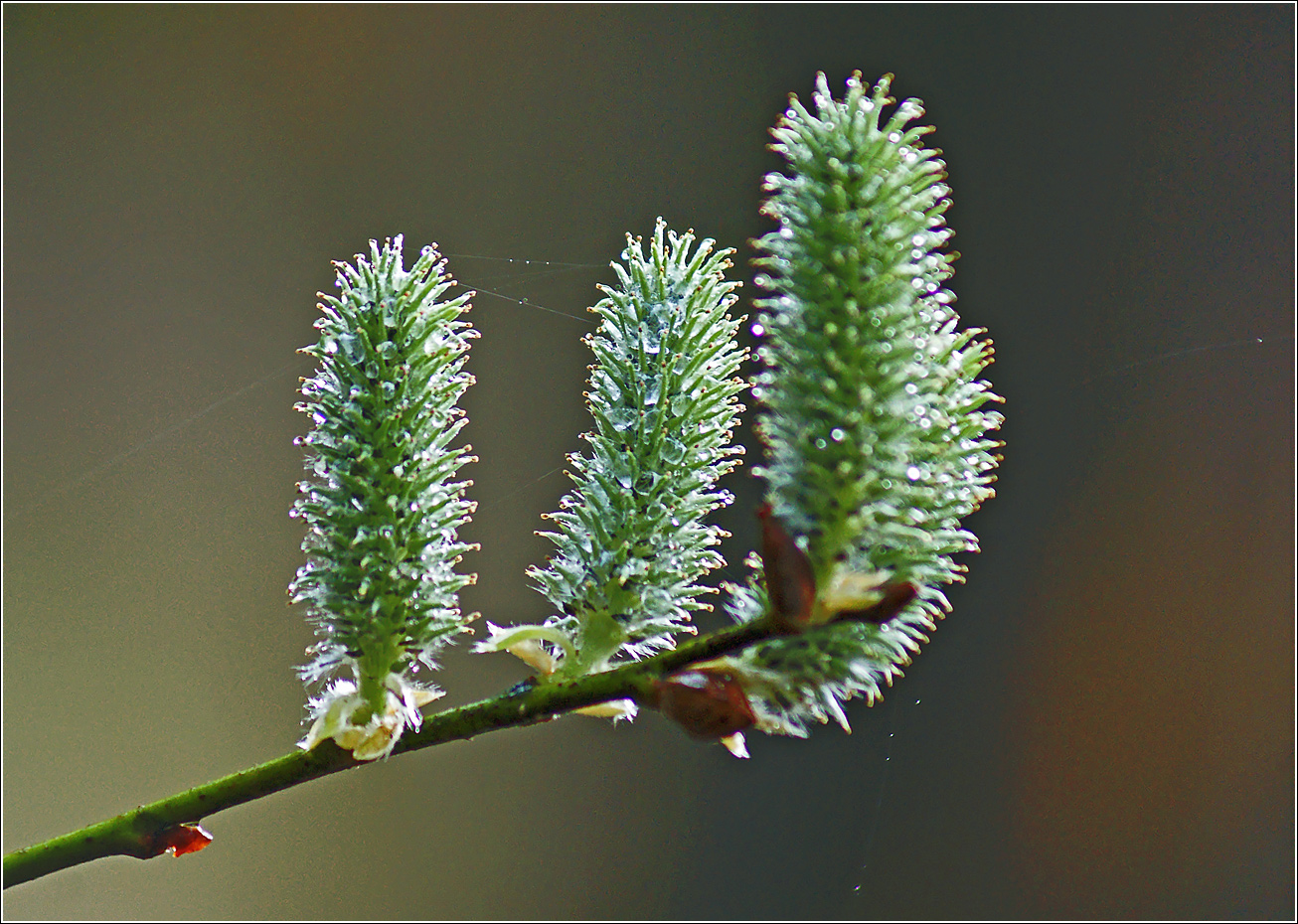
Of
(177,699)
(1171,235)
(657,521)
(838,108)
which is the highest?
(1171,235)

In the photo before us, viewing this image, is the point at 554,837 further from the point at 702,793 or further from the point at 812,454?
the point at 812,454

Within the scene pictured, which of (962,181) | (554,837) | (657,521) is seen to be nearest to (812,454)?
(657,521)

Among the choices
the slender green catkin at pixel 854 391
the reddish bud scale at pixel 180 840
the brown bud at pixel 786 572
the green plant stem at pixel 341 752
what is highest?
the slender green catkin at pixel 854 391

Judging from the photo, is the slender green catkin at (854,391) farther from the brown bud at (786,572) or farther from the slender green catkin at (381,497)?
the slender green catkin at (381,497)

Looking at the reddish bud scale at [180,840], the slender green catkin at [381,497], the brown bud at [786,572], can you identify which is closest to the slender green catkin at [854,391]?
the brown bud at [786,572]

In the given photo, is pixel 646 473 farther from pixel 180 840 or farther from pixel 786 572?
pixel 180 840

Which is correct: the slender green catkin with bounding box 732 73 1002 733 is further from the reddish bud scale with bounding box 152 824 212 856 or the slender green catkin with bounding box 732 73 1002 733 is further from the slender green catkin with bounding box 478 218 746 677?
the reddish bud scale with bounding box 152 824 212 856
